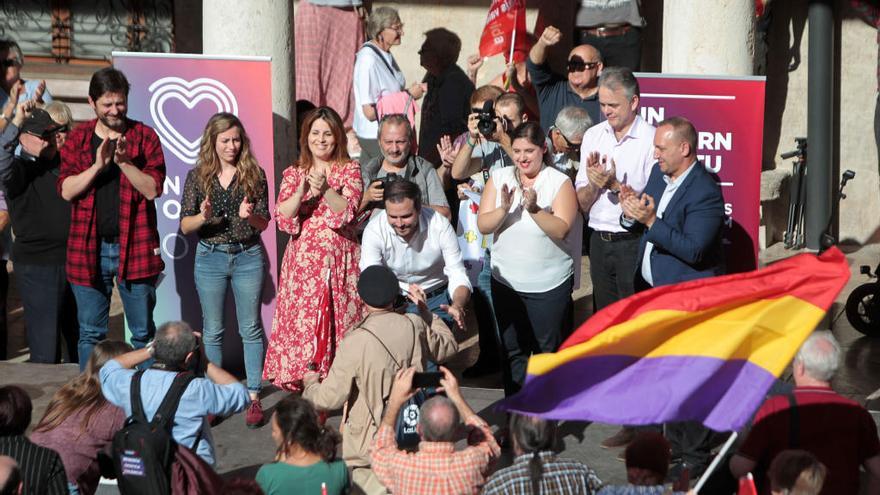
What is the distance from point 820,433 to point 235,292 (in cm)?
400

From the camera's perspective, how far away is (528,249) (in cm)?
809

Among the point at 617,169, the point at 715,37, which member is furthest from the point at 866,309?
the point at 617,169

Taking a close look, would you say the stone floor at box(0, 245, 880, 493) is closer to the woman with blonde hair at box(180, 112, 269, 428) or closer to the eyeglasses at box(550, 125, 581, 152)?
the woman with blonde hair at box(180, 112, 269, 428)

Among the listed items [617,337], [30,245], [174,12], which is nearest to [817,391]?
[617,337]

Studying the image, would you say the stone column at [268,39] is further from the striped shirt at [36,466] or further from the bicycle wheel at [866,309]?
the bicycle wheel at [866,309]

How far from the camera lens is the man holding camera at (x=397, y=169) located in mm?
8523

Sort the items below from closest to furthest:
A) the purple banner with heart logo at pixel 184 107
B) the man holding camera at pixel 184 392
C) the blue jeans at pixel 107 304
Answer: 1. the man holding camera at pixel 184 392
2. the blue jeans at pixel 107 304
3. the purple banner with heart logo at pixel 184 107

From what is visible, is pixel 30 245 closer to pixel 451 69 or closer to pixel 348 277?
pixel 348 277

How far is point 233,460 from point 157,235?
1.77 m

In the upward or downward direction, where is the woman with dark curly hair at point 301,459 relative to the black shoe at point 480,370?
upward

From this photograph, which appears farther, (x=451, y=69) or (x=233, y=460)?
(x=451, y=69)

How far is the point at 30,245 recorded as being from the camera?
949 centimetres

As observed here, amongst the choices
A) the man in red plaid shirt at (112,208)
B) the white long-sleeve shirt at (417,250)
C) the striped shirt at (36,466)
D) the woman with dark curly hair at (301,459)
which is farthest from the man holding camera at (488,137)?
the striped shirt at (36,466)

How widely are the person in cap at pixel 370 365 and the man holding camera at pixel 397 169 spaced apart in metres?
1.61
